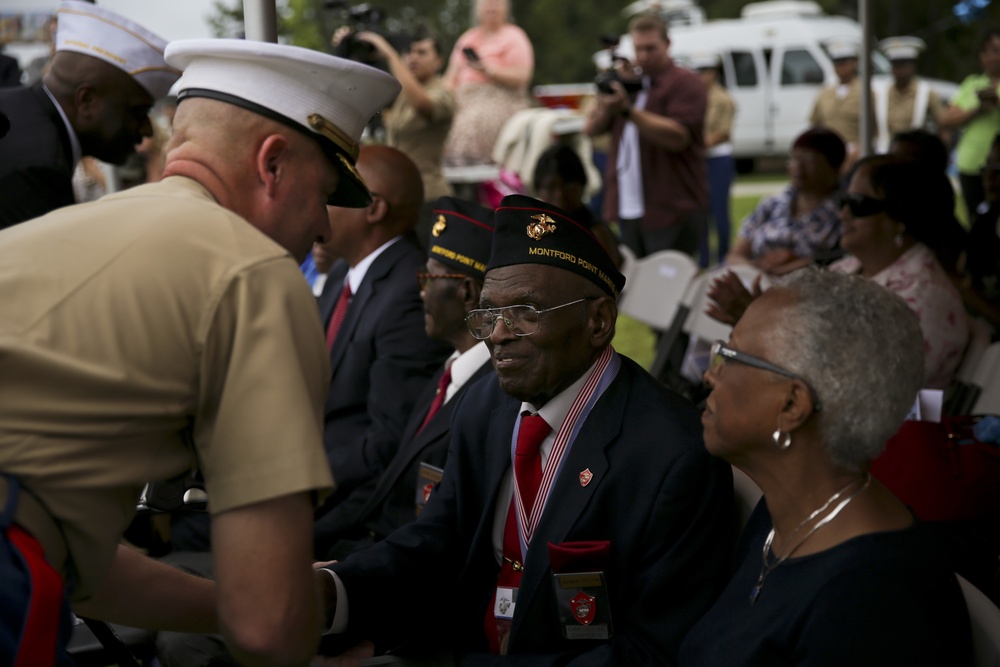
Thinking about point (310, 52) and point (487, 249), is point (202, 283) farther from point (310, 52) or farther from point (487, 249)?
point (487, 249)

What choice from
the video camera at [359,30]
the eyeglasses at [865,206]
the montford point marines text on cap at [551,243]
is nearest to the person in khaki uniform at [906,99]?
the video camera at [359,30]

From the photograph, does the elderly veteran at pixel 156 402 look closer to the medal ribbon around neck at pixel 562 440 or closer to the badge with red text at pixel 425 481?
the medal ribbon around neck at pixel 562 440

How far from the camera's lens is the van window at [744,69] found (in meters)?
21.8

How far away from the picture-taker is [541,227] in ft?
8.90

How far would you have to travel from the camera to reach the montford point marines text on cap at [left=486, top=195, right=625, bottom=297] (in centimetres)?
271

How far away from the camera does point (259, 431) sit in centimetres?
150

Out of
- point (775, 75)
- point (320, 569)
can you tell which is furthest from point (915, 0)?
point (320, 569)

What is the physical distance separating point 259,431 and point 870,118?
5867mm

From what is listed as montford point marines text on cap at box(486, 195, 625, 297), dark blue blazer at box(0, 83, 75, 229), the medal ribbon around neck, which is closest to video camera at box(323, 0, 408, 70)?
dark blue blazer at box(0, 83, 75, 229)

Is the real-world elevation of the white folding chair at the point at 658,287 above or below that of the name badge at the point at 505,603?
below

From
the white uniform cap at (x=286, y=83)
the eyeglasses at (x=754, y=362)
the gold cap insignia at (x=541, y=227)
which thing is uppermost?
the white uniform cap at (x=286, y=83)

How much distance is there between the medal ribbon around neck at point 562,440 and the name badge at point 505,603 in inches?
3.2

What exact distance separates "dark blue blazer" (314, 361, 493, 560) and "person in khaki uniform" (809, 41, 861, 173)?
830 centimetres

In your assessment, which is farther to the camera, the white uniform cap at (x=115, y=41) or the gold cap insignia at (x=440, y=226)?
the white uniform cap at (x=115, y=41)
